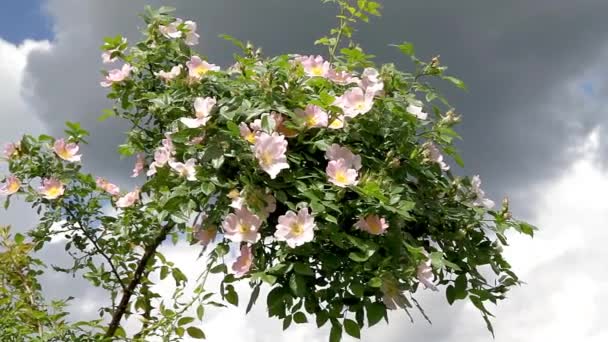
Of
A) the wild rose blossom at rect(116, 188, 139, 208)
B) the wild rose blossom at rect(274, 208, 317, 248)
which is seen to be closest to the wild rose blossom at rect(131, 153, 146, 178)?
the wild rose blossom at rect(116, 188, 139, 208)

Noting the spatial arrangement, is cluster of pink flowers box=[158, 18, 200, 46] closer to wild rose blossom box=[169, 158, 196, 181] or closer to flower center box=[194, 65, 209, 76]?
flower center box=[194, 65, 209, 76]

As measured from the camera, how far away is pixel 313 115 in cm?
225

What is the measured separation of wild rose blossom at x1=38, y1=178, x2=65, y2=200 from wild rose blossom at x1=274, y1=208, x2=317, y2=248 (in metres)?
1.20

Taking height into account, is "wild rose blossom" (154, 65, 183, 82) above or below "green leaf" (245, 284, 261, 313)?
above

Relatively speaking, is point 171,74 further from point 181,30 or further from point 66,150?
point 66,150

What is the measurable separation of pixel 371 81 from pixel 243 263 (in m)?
0.67

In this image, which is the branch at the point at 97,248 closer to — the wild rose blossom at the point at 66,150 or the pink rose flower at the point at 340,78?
the wild rose blossom at the point at 66,150

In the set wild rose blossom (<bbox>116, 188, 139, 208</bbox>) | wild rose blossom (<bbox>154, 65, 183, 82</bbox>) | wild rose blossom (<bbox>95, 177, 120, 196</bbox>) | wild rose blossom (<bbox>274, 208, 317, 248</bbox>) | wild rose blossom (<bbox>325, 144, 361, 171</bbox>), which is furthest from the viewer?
wild rose blossom (<bbox>95, 177, 120, 196</bbox>)

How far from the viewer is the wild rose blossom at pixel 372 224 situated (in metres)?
2.17

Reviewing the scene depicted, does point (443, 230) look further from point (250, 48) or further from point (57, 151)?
point (57, 151)

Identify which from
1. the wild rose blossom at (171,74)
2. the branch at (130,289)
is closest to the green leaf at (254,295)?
the wild rose blossom at (171,74)

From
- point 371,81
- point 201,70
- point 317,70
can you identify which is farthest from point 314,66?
point 201,70

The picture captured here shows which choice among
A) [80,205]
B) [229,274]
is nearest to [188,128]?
[229,274]

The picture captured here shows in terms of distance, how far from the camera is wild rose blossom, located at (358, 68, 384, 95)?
2299 millimetres
